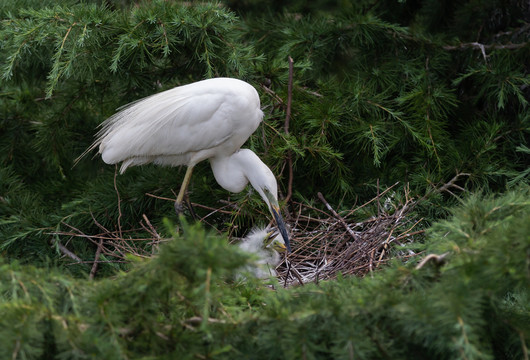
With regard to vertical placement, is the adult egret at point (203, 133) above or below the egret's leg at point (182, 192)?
above

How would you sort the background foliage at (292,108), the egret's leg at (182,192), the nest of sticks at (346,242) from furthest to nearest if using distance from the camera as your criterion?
the egret's leg at (182,192) → the background foliage at (292,108) → the nest of sticks at (346,242)

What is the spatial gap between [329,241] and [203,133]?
58cm

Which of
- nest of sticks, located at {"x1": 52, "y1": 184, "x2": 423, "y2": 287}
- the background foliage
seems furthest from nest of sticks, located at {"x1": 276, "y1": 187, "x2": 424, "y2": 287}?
the background foliage

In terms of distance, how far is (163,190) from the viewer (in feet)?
8.41

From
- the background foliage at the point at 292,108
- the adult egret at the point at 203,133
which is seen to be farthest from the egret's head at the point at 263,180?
the background foliage at the point at 292,108

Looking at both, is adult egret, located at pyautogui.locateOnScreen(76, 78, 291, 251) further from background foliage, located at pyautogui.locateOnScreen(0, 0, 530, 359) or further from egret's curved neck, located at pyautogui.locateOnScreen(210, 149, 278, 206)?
background foliage, located at pyautogui.locateOnScreen(0, 0, 530, 359)

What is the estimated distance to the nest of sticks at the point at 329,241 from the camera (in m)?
2.08

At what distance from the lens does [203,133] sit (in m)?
2.20

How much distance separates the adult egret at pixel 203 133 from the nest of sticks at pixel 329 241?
0.47 ft

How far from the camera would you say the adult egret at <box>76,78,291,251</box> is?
2145 mm

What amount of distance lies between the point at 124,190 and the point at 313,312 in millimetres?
1498

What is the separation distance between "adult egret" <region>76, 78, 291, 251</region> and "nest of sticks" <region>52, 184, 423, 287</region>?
0.47ft

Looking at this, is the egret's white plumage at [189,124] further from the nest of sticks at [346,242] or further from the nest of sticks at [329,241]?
the nest of sticks at [346,242]

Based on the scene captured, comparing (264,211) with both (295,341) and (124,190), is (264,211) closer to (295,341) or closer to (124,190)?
(124,190)
